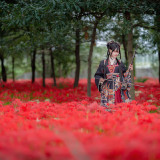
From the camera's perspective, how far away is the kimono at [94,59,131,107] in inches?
191

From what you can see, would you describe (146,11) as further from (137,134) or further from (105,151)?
(105,151)

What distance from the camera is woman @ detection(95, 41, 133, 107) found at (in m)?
4.84

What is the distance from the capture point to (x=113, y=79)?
15.9 feet

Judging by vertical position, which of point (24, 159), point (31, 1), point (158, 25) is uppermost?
point (31, 1)

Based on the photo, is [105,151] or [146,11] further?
[146,11]

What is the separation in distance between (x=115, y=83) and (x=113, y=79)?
4.2 inches

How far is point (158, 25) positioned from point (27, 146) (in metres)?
6.66

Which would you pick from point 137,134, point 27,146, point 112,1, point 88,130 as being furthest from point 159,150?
point 112,1

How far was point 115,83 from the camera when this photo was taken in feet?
15.9

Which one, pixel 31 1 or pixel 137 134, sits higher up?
pixel 31 1

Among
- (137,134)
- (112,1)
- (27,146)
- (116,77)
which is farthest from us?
(112,1)

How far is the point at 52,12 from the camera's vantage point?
6191 mm

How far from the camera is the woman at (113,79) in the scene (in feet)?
15.9

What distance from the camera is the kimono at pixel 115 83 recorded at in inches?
191
